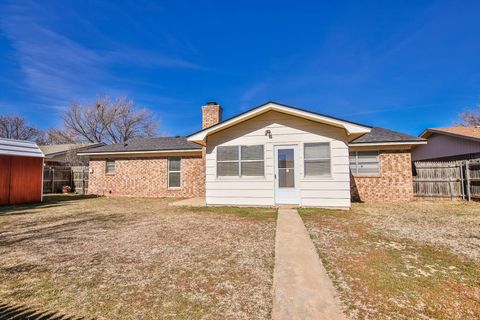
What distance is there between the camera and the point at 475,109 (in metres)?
28.9

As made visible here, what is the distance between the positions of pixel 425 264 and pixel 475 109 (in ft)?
123

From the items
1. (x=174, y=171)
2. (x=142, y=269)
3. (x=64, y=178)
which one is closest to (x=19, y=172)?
(x=64, y=178)

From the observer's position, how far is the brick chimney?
12.6 m

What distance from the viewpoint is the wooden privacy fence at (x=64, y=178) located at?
17031 mm

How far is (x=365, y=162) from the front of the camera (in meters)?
11.7

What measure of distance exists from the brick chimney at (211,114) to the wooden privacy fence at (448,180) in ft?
35.2

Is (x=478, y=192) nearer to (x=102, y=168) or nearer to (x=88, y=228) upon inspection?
(x=88, y=228)

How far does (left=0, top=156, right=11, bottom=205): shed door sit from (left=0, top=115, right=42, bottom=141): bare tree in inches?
1482

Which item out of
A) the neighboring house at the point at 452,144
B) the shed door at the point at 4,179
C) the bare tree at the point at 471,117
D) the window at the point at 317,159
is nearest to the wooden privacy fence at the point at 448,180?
the neighboring house at the point at 452,144

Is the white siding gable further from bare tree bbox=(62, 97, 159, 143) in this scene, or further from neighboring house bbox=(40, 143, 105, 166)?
bare tree bbox=(62, 97, 159, 143)

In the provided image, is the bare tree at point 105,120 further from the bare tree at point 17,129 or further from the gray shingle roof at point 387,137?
the gray shingle roof at point 387,137

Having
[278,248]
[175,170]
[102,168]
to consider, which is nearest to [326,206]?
[278,248]

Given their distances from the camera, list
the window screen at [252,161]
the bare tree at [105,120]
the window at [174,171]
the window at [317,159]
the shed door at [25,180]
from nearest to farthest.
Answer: the window at [317,159] → the window screen at [252,161] → the shed door at [25,180] → the window at [174,171] → the bare tree at [105,120]

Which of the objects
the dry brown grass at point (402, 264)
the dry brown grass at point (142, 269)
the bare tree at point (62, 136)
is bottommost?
the dry brown grass at point (402, 264)
